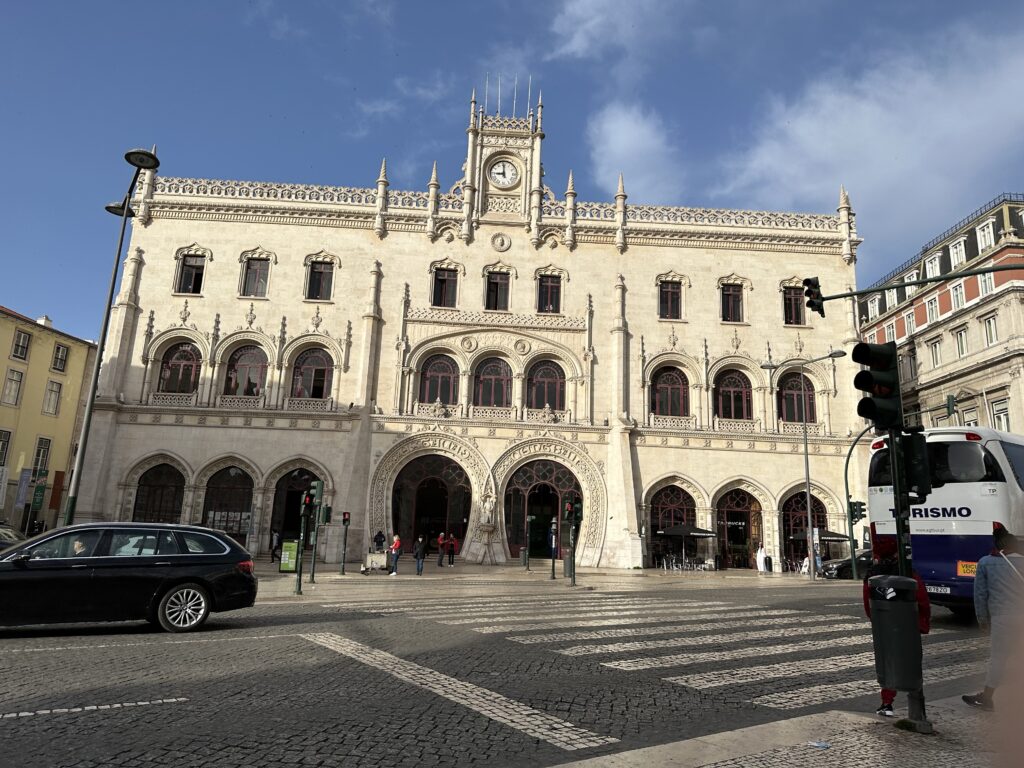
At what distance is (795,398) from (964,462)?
70.3ft

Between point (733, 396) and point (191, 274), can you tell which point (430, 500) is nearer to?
point (733, 396)

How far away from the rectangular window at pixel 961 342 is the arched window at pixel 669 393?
58.0ft

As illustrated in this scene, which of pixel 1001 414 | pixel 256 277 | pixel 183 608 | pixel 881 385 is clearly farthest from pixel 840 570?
pixel 256 277

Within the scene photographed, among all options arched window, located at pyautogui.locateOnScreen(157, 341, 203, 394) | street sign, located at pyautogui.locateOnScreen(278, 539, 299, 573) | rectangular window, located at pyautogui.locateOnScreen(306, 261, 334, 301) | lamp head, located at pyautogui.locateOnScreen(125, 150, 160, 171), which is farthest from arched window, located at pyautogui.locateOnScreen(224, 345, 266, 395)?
lamp head, located at pyautogui.locateOnScreen(125, 150, 160, 171)

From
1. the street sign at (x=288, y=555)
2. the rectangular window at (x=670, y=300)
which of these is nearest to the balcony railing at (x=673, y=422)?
the rectangular window at (x=670, y=300)

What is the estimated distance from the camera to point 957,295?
39.2 meters

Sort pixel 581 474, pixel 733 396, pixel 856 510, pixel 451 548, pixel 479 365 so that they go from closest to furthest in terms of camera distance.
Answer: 1. pixel 856 510
2. pixel 451 548
3. pixel 581 474
4. pixel 479 365
5. pixel 733 396

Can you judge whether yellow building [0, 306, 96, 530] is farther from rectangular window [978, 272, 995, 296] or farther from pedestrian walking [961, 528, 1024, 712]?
rectangular window [978, 272, 995, 296]

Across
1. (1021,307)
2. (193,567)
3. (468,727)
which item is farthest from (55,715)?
(1021,307)

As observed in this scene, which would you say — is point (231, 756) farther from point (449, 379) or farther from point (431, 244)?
point (431, 244)

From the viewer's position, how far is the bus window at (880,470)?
1404 cm

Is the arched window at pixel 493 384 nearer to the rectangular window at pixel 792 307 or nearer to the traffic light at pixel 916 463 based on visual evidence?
the rectangular window at pixel 792 307

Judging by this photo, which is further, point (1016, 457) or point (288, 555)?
point (288, 555)

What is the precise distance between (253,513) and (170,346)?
914 cm
